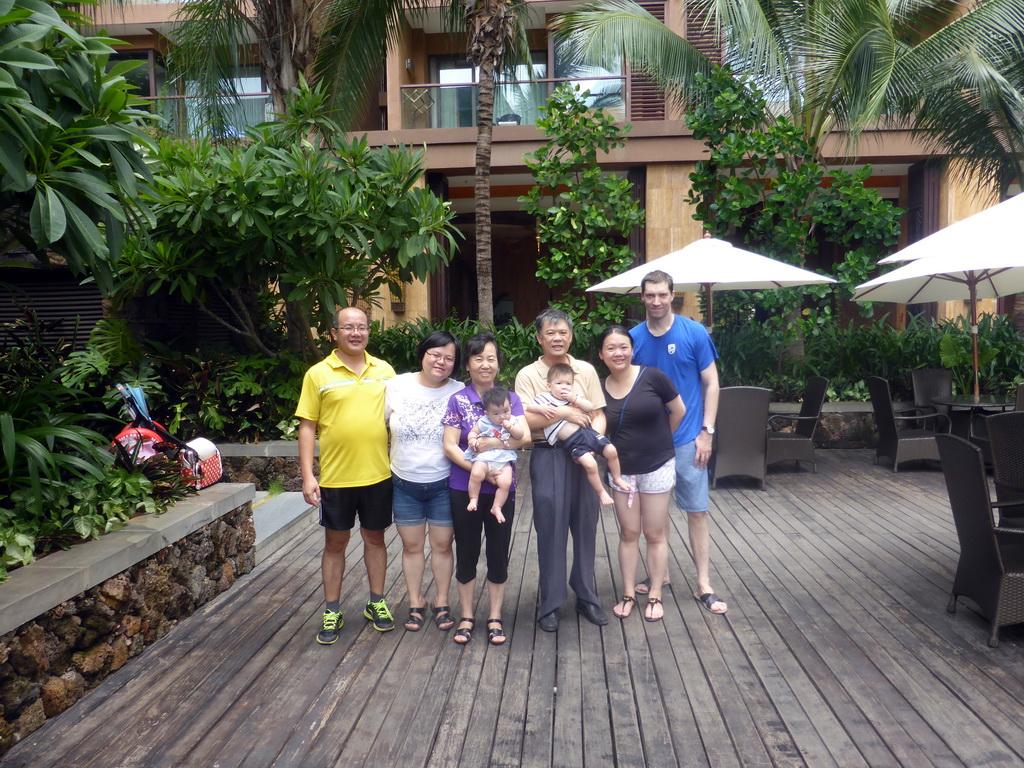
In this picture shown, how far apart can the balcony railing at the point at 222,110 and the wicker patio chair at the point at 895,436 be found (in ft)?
26.5

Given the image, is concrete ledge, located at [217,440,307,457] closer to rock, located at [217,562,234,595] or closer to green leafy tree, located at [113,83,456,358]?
green leafy tree, located at [113,83,456,358]

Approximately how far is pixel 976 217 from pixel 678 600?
10.9 ft

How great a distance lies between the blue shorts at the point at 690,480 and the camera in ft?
15.2

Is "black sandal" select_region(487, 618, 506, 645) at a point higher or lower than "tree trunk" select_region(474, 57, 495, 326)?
lower

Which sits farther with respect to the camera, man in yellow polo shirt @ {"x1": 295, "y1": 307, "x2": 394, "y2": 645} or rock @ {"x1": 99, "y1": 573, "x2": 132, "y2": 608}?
man in yellow polo shirt @ {"x1": 295, "y1": 307, "x2": 394, "y2": 645}

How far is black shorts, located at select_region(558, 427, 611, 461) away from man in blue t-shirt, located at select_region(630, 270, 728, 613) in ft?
2.50

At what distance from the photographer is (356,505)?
4.28 m

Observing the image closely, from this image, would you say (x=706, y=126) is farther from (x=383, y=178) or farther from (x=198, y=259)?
(x=198, y=259)

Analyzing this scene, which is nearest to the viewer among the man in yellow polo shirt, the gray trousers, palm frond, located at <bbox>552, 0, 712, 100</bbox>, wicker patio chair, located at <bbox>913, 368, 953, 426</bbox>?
the man in yellow polo shirt

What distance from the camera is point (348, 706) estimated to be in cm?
357

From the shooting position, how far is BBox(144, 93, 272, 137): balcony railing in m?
11.3

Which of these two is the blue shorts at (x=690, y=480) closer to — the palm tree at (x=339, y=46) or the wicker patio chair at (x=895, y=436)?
the wicker patio chair at (x=895, y=436)

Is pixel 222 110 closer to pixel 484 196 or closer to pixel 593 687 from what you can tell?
pixel 484 196

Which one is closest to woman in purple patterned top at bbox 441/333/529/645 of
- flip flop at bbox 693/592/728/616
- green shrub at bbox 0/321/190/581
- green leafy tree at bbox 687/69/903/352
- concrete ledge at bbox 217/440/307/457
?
flip flop at bbox 693/592/728/616
